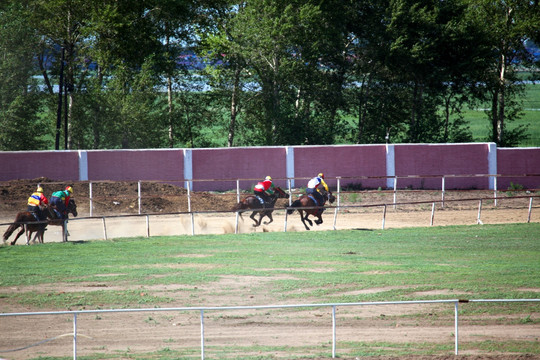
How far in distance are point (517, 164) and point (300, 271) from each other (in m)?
21.6

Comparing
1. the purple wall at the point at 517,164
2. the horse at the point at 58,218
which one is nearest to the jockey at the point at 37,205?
the horse at the point at 58,218

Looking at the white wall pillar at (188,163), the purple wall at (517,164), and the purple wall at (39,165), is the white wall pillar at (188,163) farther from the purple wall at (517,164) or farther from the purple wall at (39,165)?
the purple wall at (517,164)

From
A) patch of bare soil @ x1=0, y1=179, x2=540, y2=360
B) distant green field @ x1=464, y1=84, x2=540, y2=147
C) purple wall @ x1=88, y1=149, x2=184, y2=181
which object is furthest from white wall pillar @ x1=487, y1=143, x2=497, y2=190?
patch of bare soil @ x1=0, y1=179, x2=540, y2=360

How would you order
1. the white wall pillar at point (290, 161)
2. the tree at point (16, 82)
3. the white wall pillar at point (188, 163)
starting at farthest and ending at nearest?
the tree at point (16, 82) → the white wall pillar at point (290, 161) → the white wall pillar at point (188, 163)

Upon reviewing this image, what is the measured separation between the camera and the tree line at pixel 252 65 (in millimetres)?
36312

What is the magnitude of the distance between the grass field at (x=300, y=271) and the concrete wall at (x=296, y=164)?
11.4 meters

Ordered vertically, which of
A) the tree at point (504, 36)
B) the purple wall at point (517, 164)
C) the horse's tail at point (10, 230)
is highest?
the tree at point (504, 36)

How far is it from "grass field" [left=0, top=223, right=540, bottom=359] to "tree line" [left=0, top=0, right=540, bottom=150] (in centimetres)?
1745

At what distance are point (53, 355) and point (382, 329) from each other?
217 inches

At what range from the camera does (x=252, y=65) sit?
3788 centimetres

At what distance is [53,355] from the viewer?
1034 cm

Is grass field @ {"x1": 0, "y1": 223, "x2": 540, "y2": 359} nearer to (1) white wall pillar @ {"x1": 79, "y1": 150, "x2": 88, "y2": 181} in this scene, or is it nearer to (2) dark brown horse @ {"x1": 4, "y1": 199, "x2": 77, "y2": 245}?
(2) dark brown horse @ {"x1": 4, "y1": 199, "x2": 77, "y2": 245}

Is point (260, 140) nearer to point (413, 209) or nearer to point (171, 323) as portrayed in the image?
point (413, 209)

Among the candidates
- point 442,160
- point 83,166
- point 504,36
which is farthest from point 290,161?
point 504,36
